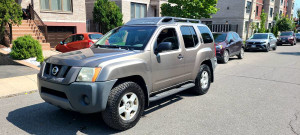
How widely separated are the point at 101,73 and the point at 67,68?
587 millimetres

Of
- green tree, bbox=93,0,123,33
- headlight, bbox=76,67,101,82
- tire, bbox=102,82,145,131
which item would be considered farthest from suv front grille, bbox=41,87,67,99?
green tree, bbox=93,0,123,33

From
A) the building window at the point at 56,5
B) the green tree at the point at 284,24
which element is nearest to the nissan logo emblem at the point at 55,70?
the building window at the point at 56,5

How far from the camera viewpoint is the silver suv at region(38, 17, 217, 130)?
3598 millimetres

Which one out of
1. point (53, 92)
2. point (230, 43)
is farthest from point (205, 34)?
point (230, 43)

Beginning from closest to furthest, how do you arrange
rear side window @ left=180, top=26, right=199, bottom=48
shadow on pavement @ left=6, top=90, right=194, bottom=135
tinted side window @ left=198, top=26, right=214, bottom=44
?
shadow on pavement @ left=6, top=90, right=194, bottom=135
rear side window @ left=180, top=26, right=199, bottom=48
tinted side window @ left=198, top=26, right=214, bottom=44

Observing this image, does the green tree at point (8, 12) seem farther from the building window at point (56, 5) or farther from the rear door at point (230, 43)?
the rear door at point (230, 43)

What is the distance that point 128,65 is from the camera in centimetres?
394

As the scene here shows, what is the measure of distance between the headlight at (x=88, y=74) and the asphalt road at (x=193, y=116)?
963 millimetres

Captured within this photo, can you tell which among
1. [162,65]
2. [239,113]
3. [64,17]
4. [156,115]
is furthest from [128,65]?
[64,17]

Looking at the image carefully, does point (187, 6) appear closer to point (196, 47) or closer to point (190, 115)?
point (196, 47)

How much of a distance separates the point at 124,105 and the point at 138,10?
746 inches

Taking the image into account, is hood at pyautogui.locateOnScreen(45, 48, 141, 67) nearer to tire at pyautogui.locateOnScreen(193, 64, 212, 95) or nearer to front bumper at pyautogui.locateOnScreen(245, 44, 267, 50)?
tire at pyautogui.locateOnScreen(193, 64, 212, 95)

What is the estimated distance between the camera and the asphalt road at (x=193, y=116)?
407cm

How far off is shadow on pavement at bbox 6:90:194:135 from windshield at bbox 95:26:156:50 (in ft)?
4.64
